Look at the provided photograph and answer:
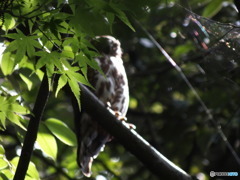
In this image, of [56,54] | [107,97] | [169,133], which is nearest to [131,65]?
[169,133]

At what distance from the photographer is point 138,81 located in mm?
4406

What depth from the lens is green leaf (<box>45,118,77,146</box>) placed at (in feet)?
6.95

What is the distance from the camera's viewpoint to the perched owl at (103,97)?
3.32 meters

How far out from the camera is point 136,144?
84.7 inches

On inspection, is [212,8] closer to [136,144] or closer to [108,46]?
[108,46]

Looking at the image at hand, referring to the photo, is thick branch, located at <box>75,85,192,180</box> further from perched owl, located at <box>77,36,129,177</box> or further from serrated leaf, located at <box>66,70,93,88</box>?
perched owl, located at <box>77,36,129,177</box>

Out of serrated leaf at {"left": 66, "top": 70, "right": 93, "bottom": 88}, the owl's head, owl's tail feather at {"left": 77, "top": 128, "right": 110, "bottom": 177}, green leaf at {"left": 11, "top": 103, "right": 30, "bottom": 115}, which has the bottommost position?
owl's tail feather at {"left": 77, "top": 128, "right": 110, "bottom": 177}

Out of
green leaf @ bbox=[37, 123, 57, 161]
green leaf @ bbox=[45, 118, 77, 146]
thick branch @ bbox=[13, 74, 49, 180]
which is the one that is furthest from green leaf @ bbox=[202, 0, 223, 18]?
thick branch @ bbox=[13, 74, 49, 180]

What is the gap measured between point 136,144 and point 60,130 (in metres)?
0.35

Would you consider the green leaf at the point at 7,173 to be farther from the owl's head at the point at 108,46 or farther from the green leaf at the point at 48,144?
the owl's head at the point at 108,46

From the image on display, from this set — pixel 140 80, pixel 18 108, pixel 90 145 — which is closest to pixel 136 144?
pixel 18 108

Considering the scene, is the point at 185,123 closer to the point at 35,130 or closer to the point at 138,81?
the point at 138,81

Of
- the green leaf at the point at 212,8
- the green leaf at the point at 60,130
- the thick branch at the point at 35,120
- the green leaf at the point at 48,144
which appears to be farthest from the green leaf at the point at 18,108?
the green leaf at the point at 212,8

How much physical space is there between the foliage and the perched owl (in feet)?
0.48
